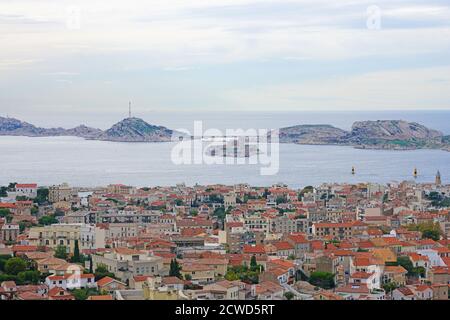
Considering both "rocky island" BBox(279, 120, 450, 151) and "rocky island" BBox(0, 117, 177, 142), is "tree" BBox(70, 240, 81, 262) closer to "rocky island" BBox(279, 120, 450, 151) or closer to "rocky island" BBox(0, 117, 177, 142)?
"rocky island" BBox(0, 117, 177, 142)

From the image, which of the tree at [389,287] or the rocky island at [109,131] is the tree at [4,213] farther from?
the tree at [389,287]

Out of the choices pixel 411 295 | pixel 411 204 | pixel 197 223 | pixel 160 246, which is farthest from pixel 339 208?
pixel 411 295

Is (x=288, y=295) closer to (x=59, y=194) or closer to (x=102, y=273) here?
(x=102, y=273)

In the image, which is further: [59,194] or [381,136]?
[381,136]

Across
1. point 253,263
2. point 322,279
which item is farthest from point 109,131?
point 322,279

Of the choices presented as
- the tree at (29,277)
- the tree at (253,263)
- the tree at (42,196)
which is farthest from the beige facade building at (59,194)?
the tree at (29,277)

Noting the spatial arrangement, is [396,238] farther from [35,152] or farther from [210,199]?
[35,152]

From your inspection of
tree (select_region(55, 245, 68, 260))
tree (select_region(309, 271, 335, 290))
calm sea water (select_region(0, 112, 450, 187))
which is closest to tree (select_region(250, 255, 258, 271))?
tree (select_region(309, 271, 335, 290))

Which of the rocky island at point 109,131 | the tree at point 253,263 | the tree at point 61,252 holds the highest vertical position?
the rocky island at point 109,131
